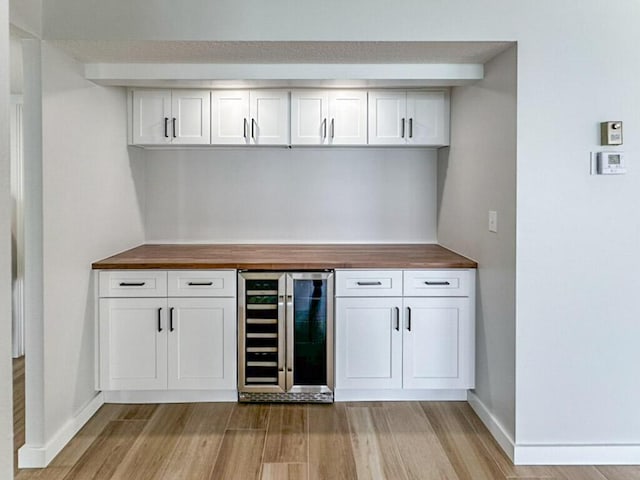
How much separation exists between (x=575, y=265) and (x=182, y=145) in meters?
2.64

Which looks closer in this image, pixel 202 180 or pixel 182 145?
pixel 182 145

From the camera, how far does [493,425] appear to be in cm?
279

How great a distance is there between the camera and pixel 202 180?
389 cm

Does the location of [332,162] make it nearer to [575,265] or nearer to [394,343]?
[394,343]

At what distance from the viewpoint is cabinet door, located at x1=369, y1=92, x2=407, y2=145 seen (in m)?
3.49

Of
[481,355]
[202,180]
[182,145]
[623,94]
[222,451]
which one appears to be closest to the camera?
[623,94]

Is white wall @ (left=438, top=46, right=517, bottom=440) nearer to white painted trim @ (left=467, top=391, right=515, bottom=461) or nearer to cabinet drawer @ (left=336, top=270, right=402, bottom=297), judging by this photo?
white painted trim @ (left=467, top=391, right=515, bottom=461)

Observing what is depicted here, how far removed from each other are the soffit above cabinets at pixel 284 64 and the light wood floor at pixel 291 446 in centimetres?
201

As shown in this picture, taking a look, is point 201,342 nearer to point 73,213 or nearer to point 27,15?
point 73,213

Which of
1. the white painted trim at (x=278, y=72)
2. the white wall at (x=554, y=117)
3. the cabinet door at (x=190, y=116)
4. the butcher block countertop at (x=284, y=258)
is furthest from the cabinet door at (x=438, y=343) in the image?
the cabinet door at (x=190, y=116)

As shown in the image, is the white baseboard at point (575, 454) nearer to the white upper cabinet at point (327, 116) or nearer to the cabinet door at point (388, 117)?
the cabinet door at point (388, 117)

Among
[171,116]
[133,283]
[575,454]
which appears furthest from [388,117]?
[575,454]

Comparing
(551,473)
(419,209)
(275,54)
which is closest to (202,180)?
(275,54)

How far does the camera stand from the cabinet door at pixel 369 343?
10.3 feet
